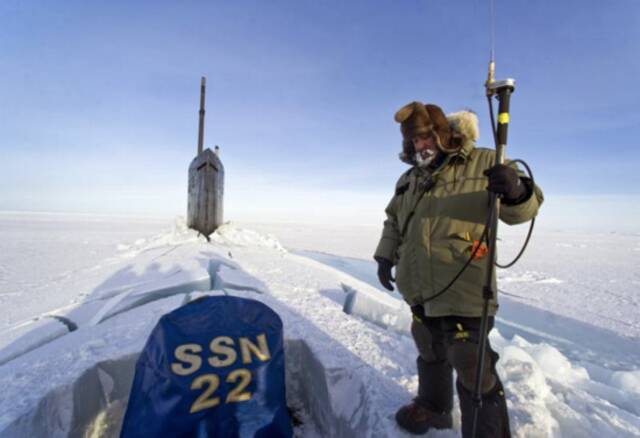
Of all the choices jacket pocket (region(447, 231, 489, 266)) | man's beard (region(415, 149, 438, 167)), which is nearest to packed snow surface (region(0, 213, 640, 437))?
jacket pocket (region(447, 231, 489, 266))

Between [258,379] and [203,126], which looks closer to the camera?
[258,379]

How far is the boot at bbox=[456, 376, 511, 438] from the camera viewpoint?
1.45 m

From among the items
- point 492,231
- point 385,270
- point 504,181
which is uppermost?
point 504,181

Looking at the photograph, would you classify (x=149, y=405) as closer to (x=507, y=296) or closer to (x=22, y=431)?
(x=22, y=431)

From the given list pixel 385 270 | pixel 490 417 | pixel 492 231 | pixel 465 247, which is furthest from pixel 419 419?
pixel 492 231

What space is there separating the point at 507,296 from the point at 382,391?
5.94 metres

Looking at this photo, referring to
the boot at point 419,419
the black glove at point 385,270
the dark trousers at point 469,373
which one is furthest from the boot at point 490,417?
the black glove at point 385,270

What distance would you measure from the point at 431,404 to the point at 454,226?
3.25 feet

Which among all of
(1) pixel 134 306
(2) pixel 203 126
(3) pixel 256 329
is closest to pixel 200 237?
(2) pixel 203 126

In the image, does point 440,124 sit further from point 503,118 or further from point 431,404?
point 431,404

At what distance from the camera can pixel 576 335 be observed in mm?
4551

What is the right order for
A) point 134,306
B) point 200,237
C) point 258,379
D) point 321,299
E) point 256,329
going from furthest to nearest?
1. point 200,237
2. point 321,299
3. point 134,306
4. point 256,329
5. point 258,379

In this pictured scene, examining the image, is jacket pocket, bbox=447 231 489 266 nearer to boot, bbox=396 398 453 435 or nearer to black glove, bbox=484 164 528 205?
black glove, bbox=484 164 528 205

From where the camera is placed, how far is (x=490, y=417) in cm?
146
